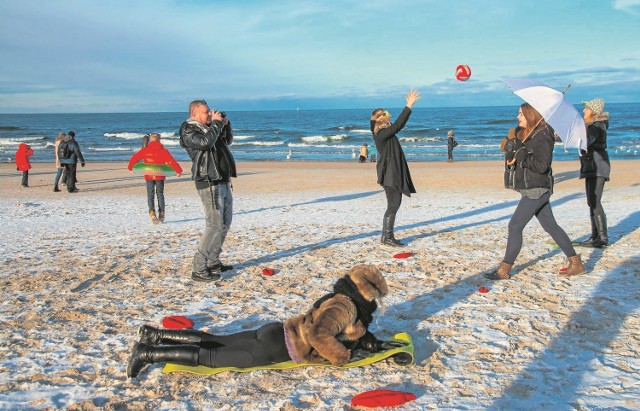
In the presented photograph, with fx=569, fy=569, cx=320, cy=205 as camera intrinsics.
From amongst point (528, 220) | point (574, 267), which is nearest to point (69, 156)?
point (528, 220)

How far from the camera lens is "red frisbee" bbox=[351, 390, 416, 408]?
3666 mm

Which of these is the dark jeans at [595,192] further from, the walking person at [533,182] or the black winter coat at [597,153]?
the walking person at [533,182]

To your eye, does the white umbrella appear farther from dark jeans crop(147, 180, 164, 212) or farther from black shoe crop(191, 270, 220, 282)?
dark jeans crop(147, 180, 164, 212)

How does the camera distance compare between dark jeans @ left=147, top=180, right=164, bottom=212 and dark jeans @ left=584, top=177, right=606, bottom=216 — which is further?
dark jeans @ left=147, top=180, right=164, bottom=212

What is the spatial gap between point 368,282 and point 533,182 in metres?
3.05

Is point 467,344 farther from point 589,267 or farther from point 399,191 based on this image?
point 399,191

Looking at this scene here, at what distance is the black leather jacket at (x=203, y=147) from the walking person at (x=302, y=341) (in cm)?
245

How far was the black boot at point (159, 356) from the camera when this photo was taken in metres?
4.06

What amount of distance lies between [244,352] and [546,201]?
4011 mm

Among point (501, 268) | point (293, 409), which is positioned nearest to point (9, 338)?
point (293, 409)

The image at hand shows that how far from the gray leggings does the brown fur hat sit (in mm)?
2831

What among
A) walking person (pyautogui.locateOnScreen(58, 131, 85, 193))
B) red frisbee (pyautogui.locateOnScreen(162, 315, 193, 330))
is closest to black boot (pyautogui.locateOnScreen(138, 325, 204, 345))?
red frisbee (pyautogui.locateOnScreen(162, 315, 193, 330))

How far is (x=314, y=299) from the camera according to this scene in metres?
5.99

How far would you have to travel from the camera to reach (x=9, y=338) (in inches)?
191
